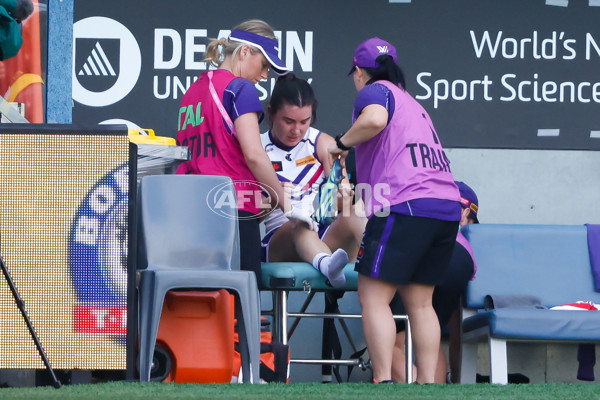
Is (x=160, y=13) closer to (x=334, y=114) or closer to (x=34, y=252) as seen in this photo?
(x=334, y=114)

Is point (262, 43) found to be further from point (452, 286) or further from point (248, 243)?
point (452, 286)

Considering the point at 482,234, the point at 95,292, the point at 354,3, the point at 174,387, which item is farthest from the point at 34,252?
the point at 354,3

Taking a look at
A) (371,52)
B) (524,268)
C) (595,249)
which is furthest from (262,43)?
(595,249)

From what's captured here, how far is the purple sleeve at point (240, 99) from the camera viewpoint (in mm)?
4793

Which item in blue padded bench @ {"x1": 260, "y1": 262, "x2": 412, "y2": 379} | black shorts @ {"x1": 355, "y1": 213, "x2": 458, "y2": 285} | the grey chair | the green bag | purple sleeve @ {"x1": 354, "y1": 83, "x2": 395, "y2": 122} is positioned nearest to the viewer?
the green bag

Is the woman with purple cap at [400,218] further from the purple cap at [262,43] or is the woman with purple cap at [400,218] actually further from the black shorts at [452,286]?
the black shorts at [452,286]

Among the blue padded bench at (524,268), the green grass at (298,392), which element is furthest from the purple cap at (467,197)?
the green grass at (298,392)

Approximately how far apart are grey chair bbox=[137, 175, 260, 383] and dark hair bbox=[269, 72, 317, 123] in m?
0.91

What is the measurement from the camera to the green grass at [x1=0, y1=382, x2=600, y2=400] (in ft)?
10.9

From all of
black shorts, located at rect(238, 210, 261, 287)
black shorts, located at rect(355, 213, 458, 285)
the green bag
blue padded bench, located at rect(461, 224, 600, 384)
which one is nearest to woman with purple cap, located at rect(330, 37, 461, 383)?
black shorts, located at rect(355, 213, 458, 285)

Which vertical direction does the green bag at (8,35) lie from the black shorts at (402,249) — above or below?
above

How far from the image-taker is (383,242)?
14.6ft

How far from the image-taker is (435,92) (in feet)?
21.2

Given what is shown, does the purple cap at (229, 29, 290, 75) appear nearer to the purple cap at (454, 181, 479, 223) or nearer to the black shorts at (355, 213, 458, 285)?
the black shorts at (355, 213, 458, 285)
